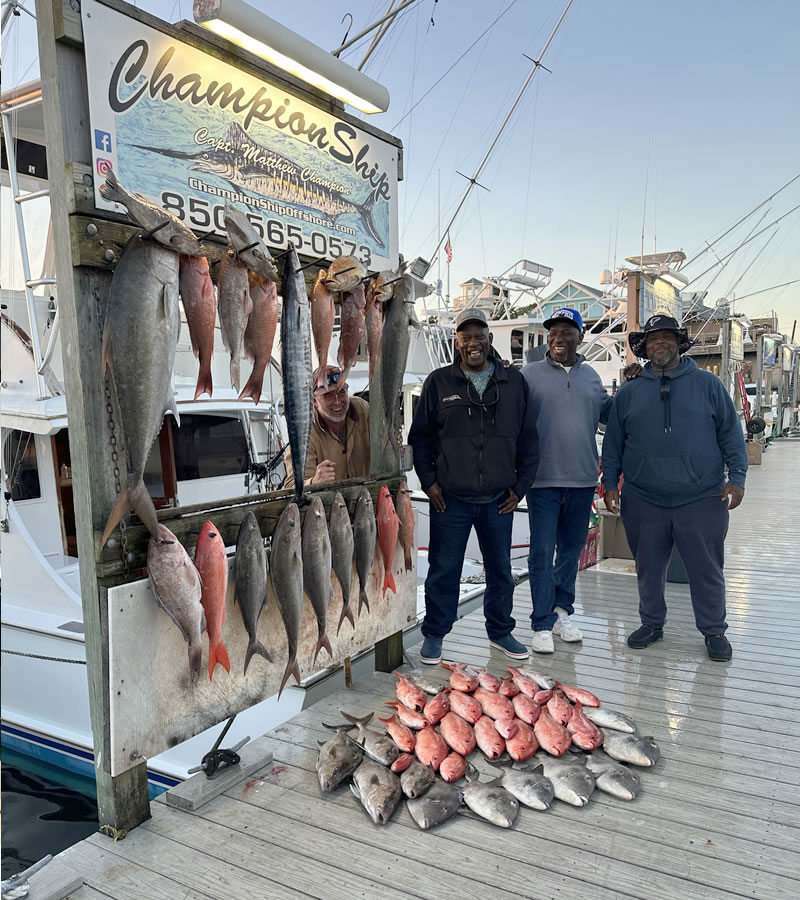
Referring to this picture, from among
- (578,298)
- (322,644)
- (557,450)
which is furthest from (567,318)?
(578,298)

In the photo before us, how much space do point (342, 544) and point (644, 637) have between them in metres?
2.40

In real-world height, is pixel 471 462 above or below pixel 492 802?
above

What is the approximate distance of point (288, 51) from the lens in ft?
8.45

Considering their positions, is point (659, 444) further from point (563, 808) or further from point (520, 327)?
point (520, 327)

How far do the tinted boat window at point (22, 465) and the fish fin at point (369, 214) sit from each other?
16.1 ft

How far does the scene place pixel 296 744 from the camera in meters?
3.05

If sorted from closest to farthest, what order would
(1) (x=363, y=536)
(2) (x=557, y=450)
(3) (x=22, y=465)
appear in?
(1) (x=363, y=536)
(2) (x=557, y=450)
(3) (x=22, y=465)

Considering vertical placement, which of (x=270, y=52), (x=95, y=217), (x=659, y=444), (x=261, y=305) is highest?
(x=270, y=52)

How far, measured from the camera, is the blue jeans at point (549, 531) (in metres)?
4.13

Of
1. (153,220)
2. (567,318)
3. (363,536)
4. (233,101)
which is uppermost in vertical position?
(233,101)

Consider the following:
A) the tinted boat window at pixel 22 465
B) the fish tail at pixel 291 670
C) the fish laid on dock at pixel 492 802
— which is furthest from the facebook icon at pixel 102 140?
the tinted boat window at pixel 22 465

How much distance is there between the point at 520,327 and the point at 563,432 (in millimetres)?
14648

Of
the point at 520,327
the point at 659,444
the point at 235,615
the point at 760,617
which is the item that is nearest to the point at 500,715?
the point at 235,615

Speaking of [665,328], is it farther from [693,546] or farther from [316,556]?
[316,556]
